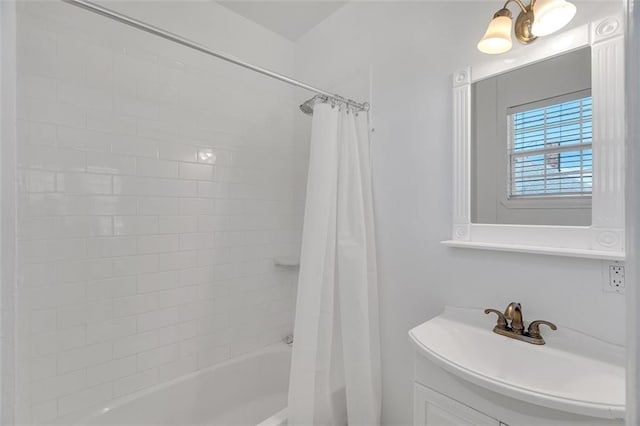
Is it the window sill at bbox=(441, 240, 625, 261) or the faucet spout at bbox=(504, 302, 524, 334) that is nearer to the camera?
the window sill at bbox=(441, 240, 625, 261)

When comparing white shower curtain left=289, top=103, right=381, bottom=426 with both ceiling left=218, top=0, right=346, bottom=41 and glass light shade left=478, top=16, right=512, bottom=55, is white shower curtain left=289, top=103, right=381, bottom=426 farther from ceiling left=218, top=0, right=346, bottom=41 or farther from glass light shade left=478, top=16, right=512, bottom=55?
ceiling left=218, top=0, right=346, bottom=41

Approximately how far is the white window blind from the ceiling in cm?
138

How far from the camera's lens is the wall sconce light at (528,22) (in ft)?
3.21

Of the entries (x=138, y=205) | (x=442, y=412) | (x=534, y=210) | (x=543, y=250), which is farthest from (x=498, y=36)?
(x=138, y=205)

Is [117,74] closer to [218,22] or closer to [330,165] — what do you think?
[218,22]

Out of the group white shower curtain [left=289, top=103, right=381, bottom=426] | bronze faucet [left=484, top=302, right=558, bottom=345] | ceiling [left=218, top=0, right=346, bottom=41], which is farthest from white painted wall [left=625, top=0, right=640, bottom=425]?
ceiling [left=218, top=0, right=346, bottom=41]

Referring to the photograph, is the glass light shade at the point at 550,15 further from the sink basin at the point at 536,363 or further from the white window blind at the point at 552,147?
the sink basin at the point at 536,363

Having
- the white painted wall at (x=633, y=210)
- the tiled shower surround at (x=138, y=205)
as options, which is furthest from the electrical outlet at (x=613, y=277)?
the tiled shower surround at (x=138, y=205)

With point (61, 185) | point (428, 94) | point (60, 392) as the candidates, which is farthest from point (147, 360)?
point (428, 94)

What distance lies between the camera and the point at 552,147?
112cm

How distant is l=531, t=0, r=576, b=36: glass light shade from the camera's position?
97 centimetres

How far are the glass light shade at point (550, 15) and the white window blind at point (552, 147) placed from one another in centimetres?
24

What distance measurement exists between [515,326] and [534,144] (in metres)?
0.69

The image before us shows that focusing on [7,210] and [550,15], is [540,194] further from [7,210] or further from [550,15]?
[7,210]
